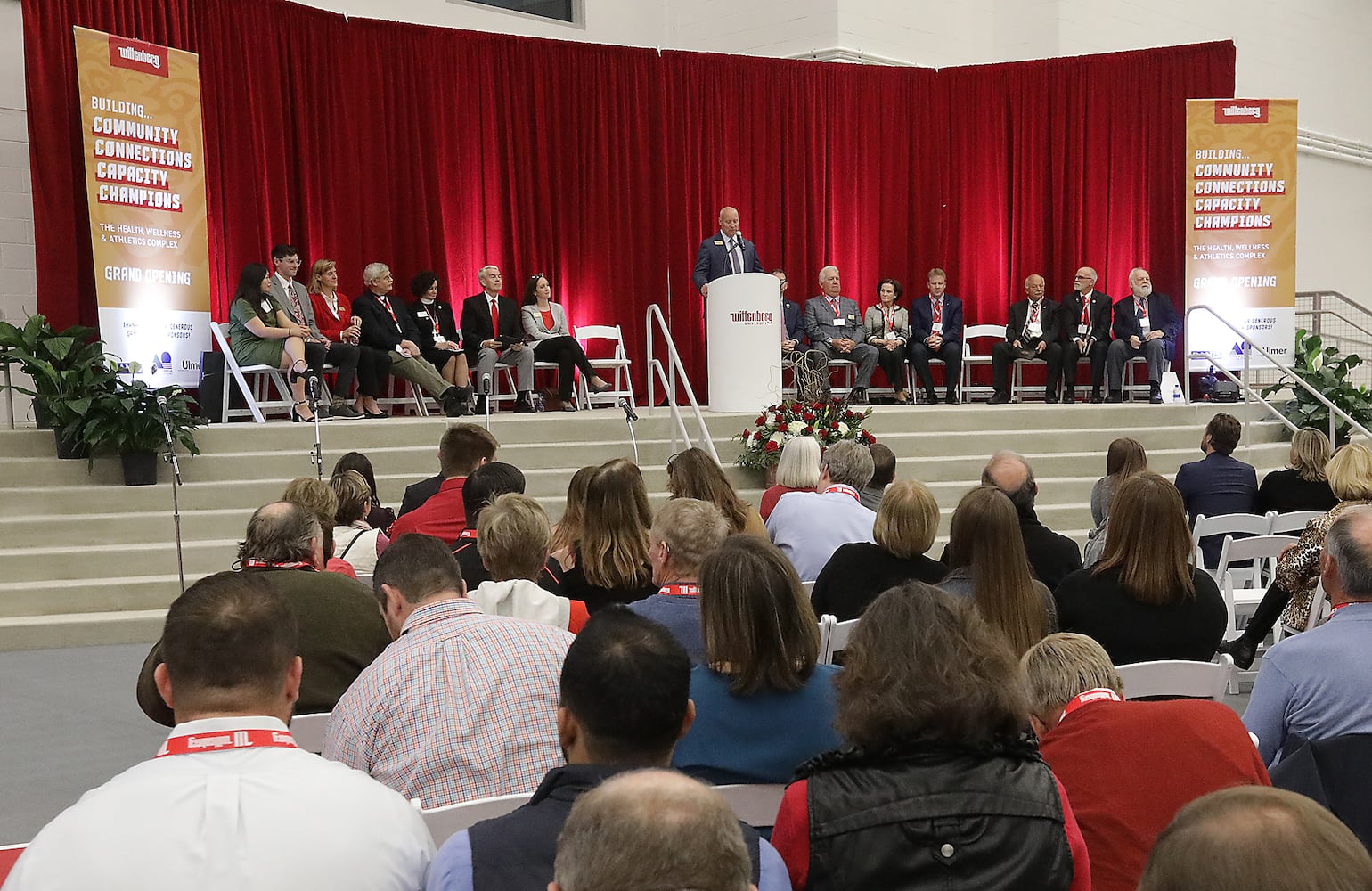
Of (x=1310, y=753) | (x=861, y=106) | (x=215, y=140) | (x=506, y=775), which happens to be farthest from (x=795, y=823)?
(x=861, y=106)

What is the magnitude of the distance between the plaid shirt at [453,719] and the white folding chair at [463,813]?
195 millimetres

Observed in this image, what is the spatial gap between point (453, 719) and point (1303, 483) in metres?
4.57

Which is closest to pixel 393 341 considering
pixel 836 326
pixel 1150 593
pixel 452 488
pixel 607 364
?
pixel 607 364

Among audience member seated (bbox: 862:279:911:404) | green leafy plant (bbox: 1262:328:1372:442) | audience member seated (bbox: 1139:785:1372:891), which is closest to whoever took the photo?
audience member seated (bbox: 1139:785:1372:891)

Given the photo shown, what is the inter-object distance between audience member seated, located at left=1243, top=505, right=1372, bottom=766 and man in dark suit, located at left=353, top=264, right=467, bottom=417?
6.81m

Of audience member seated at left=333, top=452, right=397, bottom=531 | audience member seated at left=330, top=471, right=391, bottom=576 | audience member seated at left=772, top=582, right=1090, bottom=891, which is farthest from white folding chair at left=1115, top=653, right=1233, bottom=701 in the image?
audience member seated at left=333, top=452, right=397, bottom=531

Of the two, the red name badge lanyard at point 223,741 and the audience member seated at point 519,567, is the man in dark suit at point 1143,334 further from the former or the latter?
the red name badge lanyard at point 223,741

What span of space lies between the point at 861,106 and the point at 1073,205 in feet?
7.30

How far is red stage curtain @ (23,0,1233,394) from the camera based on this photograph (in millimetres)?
9336

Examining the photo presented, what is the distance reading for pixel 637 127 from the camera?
1132cm

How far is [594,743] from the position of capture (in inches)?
62.9

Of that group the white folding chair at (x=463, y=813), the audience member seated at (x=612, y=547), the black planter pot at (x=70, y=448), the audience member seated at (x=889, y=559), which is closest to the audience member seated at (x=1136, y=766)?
the white folding chair at (x=463, y=813)

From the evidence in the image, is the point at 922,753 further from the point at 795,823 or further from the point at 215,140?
the point at 215,140

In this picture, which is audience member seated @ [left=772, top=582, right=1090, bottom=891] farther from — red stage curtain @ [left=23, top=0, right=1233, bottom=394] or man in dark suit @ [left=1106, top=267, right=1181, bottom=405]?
man in dark suit @ [left=1106, top=267, right=1181, bottom=405]
